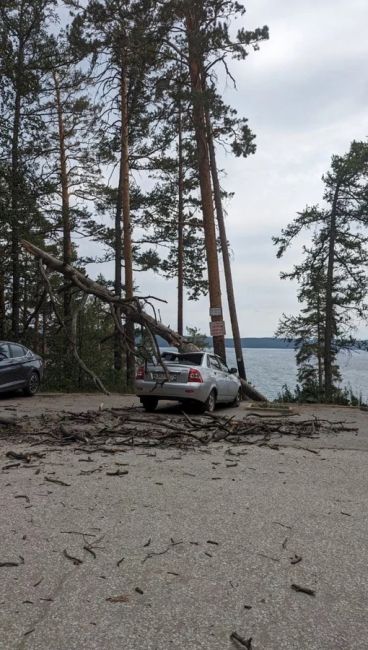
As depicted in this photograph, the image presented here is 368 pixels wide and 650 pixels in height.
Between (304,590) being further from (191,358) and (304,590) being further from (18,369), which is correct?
(18,369)

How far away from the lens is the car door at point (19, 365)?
49.5 feet

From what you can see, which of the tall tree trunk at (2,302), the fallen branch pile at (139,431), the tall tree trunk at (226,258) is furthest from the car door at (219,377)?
the tall tree trunk at (2,302)

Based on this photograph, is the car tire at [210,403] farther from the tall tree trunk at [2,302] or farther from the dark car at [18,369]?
the tall tree trunk at [2,302]

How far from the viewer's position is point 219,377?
13.5 metres

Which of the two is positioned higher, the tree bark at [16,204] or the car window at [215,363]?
the tree bark at [16,204]

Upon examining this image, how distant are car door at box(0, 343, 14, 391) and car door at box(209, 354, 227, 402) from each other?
19.1ft

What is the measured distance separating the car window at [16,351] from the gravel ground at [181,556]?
→ 9310mm

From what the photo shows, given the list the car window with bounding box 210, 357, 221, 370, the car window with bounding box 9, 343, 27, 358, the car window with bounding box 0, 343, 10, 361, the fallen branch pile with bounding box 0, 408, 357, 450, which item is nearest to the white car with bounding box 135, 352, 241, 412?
the car window with bounding box 210, 357, 221, 370

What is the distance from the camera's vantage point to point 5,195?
19.6 metres

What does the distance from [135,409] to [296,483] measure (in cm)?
725

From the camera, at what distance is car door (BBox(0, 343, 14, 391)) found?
47.4 feet

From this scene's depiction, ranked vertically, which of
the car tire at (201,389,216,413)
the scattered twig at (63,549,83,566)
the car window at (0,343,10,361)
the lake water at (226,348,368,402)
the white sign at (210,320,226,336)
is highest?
the white sign at (210,320,226,336)

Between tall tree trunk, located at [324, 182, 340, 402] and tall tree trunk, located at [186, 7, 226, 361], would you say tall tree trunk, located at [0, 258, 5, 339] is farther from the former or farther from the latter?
tall tree trunk, located at [324, 182, 340, 402]

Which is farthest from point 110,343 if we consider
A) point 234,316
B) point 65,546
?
point 65,546
